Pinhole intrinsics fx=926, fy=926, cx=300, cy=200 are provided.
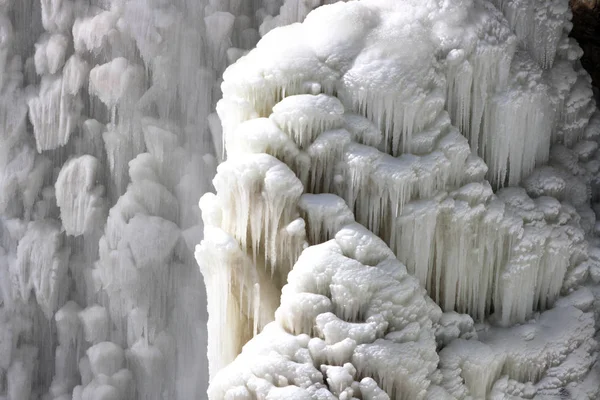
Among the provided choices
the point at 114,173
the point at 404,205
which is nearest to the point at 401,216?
the point at 404,205

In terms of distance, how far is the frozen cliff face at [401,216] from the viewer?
14.8 feet

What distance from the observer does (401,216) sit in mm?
4789

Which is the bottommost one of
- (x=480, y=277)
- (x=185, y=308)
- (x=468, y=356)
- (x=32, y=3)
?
(x=185, y=308)

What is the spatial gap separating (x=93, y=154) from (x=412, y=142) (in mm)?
3053

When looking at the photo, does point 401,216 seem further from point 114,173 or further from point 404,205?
point 114,173

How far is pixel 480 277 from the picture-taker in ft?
16.7

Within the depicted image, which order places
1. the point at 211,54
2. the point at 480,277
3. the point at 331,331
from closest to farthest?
the point at 331,331 → the point at 480,277 → the point at 211,54

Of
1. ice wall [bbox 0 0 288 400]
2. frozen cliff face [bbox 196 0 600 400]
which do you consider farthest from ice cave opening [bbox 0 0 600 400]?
ice wall [bbox 0 0 288 400]

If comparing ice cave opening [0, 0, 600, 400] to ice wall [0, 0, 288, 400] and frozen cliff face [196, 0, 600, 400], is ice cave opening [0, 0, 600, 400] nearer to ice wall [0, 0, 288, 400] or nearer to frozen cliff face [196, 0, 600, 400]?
frozen cliff face [196, 0, 600, 400]

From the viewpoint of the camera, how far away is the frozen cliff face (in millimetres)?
4496

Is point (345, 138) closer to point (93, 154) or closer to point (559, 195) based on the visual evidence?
point (559, 195)

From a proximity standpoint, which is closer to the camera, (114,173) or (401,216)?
(401,216)

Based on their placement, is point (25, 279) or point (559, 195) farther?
point (25, 279)

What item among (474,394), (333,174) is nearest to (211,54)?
(333,174)
